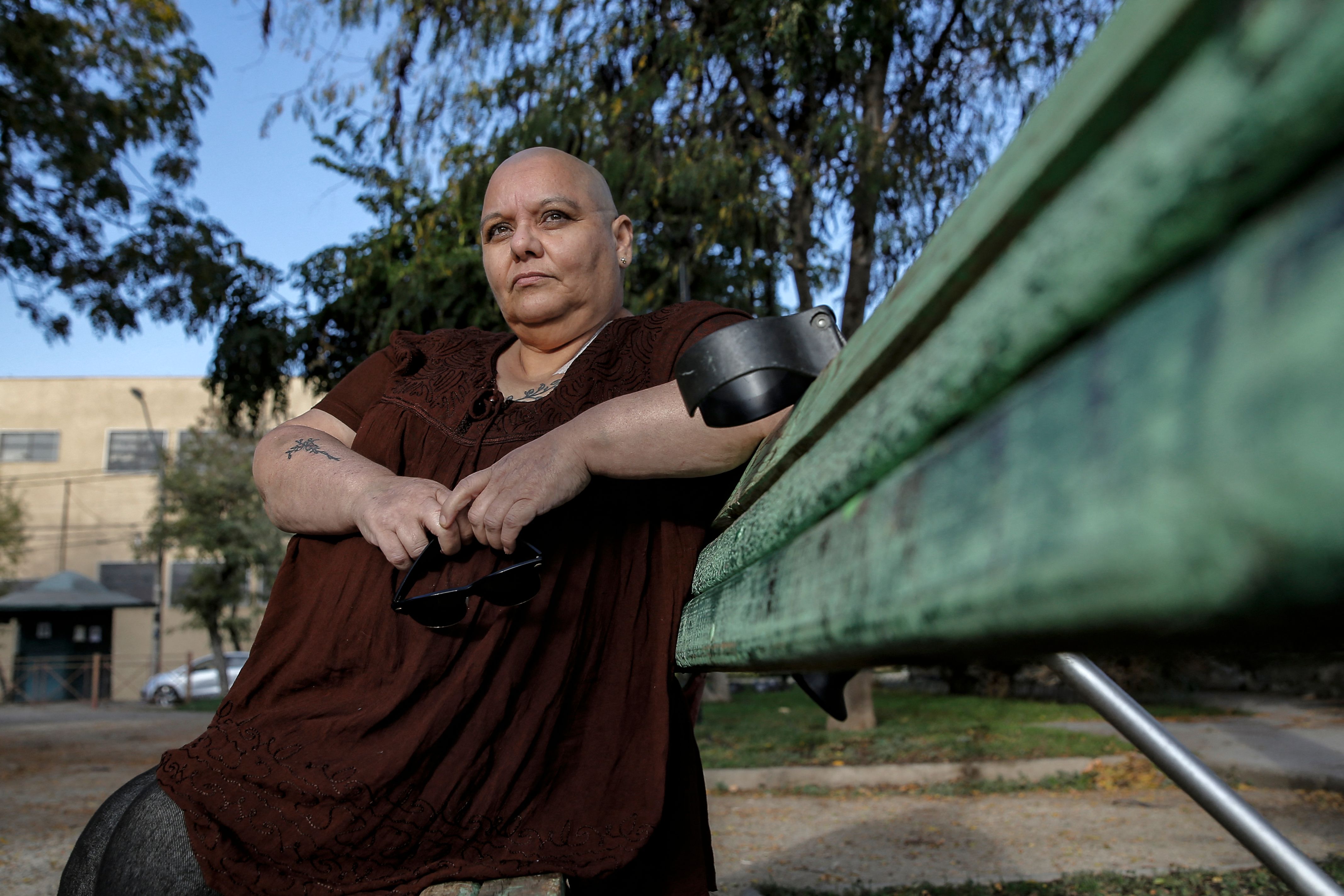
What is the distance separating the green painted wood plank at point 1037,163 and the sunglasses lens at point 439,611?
658mm

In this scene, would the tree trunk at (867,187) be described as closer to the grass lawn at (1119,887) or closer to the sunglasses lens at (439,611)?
the grass lawn at (1119,887)

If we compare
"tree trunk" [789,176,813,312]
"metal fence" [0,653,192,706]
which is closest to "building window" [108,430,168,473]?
"metal fence" [0,653,192,706]

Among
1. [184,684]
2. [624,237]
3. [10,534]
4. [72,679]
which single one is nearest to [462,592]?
[624,237]

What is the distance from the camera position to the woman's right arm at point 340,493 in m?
1.22

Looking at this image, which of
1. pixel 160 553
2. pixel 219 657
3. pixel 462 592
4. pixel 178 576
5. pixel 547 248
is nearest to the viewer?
pixel 462 592

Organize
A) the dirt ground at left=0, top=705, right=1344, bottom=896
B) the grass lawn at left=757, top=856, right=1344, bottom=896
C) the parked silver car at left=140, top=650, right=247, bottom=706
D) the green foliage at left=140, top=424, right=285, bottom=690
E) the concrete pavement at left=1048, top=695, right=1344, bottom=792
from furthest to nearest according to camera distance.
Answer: the parked silver car at left=140, top=650, right=247, bottom=706 → the green foliage at left=140, top=424, right=285, bottom=690 → the concrete pavement at left=1048, top=695, right=1344, bottom=792 → the dirt ground at left=0, top=705, right=1344, bottom=896 → the grass lawn at left=757, top=856, right=1344, bottom=896

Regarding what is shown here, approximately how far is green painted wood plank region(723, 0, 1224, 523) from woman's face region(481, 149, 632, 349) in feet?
3.34

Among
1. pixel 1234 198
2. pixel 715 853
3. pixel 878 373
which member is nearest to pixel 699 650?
pixel 878 373

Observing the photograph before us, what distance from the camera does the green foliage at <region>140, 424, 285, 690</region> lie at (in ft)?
72.8

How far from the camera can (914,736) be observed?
841 cm

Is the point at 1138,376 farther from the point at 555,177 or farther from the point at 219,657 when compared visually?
the point at 219,657

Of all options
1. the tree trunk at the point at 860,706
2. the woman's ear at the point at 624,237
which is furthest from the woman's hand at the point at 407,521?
the tree trunk at the point at 860,706

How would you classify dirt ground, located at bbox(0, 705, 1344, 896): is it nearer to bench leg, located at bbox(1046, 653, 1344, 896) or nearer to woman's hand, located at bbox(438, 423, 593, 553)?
bench leg, located at bbox(1046, 653, 1344, 896)

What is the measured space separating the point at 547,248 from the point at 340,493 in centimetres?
54
